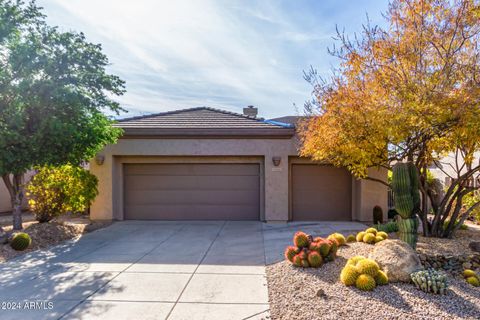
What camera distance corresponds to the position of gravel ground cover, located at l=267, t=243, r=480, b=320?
11.9ft

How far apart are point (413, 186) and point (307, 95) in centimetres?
343

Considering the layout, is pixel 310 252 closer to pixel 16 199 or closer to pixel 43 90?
pixel 43 90

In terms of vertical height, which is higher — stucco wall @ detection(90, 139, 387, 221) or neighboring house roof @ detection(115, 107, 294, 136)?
neighboring house roof @ detection(115, 107, 294, 136)

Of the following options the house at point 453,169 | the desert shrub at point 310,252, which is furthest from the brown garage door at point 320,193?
the desert shrub at point 310,252

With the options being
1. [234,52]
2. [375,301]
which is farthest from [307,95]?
[375,301]

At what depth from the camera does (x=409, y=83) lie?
5.55 meters

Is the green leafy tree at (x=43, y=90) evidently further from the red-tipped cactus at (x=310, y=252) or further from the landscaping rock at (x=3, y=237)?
the red-tipped cactus at (x=310, y=252)

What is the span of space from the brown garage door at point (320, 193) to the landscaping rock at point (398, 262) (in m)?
6.10

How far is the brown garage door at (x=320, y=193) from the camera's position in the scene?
10.9 metres

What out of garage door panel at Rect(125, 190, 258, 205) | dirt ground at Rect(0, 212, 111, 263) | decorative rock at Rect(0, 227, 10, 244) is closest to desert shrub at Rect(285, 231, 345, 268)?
garage door panel at Rect(125, 190, 258, 205)

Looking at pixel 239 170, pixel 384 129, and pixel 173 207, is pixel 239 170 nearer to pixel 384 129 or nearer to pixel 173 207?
pixel 173 207

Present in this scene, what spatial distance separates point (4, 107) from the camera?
22.6 feet

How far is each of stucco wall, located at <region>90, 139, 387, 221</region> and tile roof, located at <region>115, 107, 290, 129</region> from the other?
1.75ft

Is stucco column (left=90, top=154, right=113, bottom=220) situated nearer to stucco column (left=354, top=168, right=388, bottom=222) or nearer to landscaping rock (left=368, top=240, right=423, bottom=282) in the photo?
stucco column (left=354, top=168, right=388, bottom=222)
